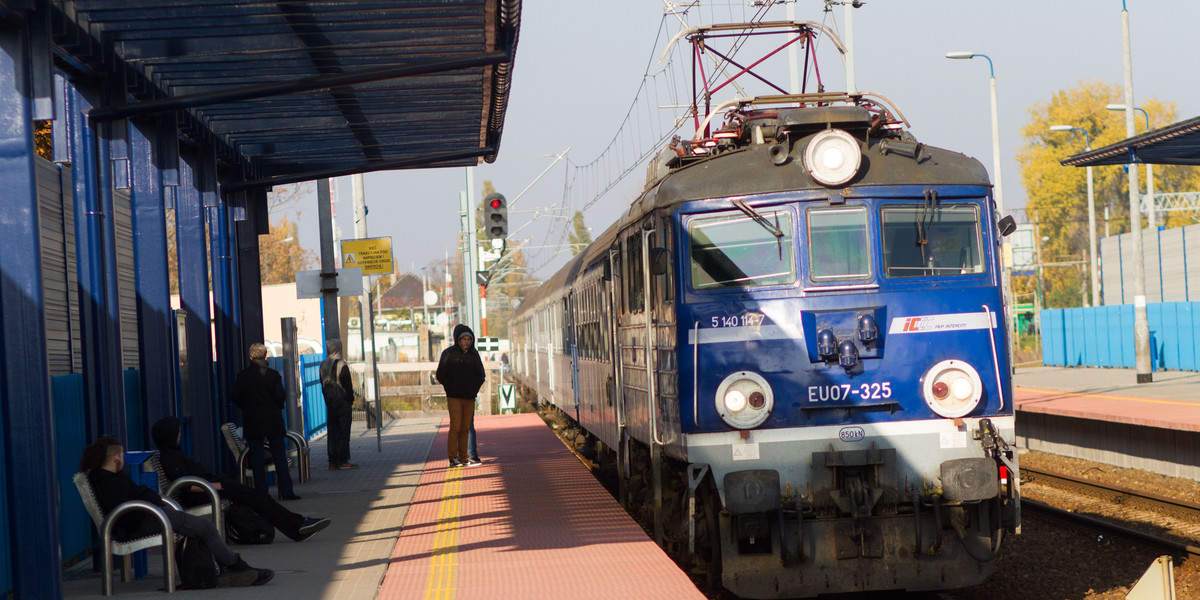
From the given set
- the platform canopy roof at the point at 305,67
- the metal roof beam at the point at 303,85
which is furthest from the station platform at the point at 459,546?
the platform canopy roof at the point at 305,67

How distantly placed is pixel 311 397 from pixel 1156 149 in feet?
51.7

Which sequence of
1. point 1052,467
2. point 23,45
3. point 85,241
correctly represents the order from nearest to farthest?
1. point 23,45
2. point 85,241
3. point 1052,467

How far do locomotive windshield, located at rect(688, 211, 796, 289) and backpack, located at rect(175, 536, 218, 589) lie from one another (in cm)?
377

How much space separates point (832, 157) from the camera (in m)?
8.85

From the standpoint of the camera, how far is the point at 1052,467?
59.9 ft

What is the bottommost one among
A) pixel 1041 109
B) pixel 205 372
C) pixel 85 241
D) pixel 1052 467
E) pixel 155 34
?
pixel 1052 467

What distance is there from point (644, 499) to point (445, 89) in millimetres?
4389

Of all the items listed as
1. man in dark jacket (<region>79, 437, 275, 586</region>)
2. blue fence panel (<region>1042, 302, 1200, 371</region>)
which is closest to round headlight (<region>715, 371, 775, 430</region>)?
man in dark jacket (<region>79, 437, 275, 586</region>)

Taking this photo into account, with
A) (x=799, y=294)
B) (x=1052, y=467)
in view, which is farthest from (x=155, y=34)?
(x=1052, y=467)

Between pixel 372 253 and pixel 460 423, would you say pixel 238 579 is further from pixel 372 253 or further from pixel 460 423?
pixel 372 253

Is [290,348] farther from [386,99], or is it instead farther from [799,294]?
[799,294]

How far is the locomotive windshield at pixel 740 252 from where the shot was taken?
8859 millimetres

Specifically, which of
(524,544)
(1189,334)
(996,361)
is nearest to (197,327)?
(524,544)

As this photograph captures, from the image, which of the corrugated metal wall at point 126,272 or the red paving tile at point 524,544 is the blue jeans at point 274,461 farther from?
the corrugated metal wall at point 126,272
